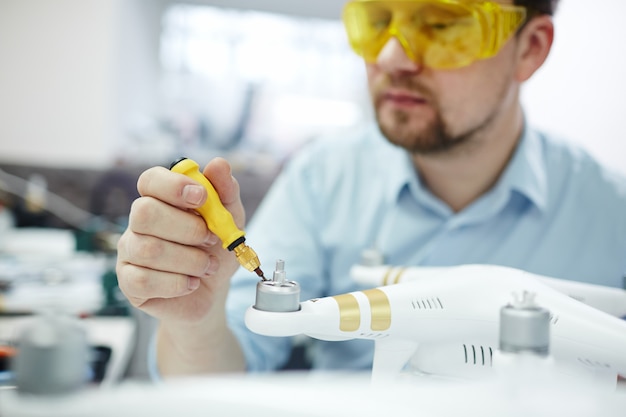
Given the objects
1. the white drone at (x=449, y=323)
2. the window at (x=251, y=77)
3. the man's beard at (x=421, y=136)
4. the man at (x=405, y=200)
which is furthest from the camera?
the window at (x=251, y=77)

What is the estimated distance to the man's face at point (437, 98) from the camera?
0.74 m

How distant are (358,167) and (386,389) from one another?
74 cm

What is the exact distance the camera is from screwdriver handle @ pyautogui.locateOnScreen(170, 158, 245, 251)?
0.47 meters

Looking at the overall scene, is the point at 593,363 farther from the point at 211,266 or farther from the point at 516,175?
the point at 516,175

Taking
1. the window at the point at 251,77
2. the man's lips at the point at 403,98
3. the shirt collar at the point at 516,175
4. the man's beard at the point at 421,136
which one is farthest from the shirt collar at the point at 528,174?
the window at the point at 251,77

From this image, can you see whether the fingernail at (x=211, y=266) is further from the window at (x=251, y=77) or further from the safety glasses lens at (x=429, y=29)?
the window at (x=251, y=77)

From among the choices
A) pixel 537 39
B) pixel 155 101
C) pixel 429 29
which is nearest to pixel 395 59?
pixel 429 29

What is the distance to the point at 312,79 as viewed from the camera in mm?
3021

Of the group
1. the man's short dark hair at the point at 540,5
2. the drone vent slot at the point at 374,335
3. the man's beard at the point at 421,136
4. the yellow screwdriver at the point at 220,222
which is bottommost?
the drone vent slot at the point at 374,335

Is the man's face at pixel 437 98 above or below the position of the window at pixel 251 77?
below

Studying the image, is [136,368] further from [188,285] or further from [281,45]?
[281,45]

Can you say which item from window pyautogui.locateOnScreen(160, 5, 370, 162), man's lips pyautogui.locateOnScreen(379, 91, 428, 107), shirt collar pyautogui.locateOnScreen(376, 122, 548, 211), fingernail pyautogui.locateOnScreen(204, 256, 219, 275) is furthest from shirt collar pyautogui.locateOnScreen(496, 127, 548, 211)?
window pyautogui.locateOnScreen(160, 5, 370, 162)

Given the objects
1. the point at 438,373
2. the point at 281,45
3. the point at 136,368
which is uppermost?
the point at 281,45

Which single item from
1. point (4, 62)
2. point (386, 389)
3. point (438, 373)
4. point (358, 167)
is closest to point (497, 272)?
point (438, 373)
